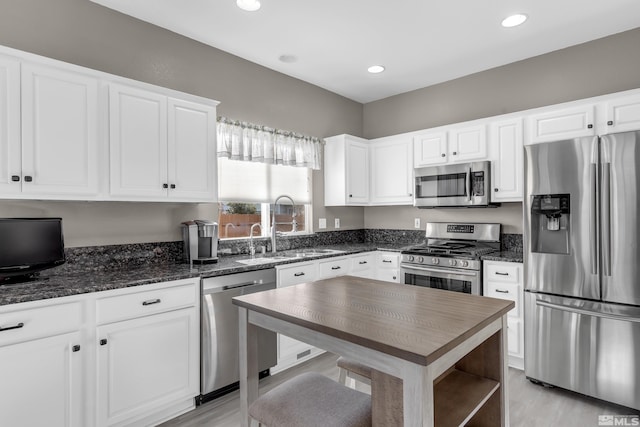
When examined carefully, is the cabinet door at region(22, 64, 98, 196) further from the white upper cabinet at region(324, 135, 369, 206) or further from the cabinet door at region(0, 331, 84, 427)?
the white upper cabinet at region(324, 135, 369, 206)

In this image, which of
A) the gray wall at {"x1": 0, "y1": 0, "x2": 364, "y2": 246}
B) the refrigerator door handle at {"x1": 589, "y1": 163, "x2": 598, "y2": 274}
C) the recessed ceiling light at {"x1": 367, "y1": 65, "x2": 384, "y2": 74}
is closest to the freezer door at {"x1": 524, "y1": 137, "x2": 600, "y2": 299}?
the refrigerator door handle at {"x1": 589, "y1": 163, "x2": 598, "y2": 274}

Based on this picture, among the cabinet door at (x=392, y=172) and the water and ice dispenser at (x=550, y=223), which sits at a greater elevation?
A: the cabinet door at (x=392, y=172)

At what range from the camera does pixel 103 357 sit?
6.50 feet

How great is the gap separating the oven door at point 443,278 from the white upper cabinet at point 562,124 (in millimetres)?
1335

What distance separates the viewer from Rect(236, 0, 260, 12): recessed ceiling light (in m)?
2.51

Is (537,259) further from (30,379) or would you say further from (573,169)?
(30,379)

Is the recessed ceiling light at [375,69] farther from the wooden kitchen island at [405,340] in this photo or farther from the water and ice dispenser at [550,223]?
the wooden kitchen island at [405,340]

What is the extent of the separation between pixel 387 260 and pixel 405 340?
2.78 meters

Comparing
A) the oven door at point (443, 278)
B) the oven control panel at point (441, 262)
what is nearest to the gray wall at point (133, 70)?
the oven control panel at point (441, 262)

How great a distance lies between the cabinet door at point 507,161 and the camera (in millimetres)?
3236

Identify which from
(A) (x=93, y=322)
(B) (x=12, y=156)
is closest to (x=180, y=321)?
(A) (x=93, y=322)

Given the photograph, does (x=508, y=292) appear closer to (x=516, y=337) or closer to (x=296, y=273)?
(x=516, y=337)

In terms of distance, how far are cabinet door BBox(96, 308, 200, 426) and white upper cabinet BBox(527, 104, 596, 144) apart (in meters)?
3.19

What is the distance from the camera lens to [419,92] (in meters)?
4.35
